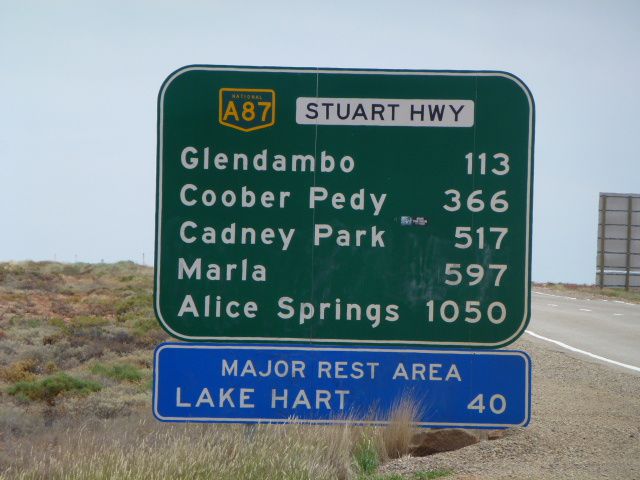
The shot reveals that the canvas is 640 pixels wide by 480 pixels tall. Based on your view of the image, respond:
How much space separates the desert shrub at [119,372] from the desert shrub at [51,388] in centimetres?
91

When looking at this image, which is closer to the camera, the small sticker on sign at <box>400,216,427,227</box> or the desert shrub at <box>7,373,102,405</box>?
the small sticker on sign at <box>400,216,427,227</box>

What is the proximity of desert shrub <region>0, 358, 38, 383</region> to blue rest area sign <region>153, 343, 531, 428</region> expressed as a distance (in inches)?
489

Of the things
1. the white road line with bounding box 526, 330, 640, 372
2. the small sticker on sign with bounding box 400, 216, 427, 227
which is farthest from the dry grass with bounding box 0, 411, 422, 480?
the white road line with bounding box 526, 330, 640, 372

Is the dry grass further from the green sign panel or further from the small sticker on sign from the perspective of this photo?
the small sticker on sign

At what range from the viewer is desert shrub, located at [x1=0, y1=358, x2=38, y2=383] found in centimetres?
1825

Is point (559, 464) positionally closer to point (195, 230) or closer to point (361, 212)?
point (361, 212)

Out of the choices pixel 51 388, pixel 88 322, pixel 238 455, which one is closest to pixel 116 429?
pixel 238 455

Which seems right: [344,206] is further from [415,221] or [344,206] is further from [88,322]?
[88,322]

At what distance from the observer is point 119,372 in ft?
59.9

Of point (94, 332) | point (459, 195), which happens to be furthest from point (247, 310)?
point (94, 332)

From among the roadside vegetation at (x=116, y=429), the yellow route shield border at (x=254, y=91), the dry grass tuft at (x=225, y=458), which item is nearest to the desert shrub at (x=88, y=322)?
the roadside vegetation at (x=116, y=429)

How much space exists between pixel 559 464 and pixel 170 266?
3105 mm

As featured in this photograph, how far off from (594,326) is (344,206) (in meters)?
22.2

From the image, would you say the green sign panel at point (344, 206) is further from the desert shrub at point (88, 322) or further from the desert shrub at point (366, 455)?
the desert shrub at point (88, 322)
